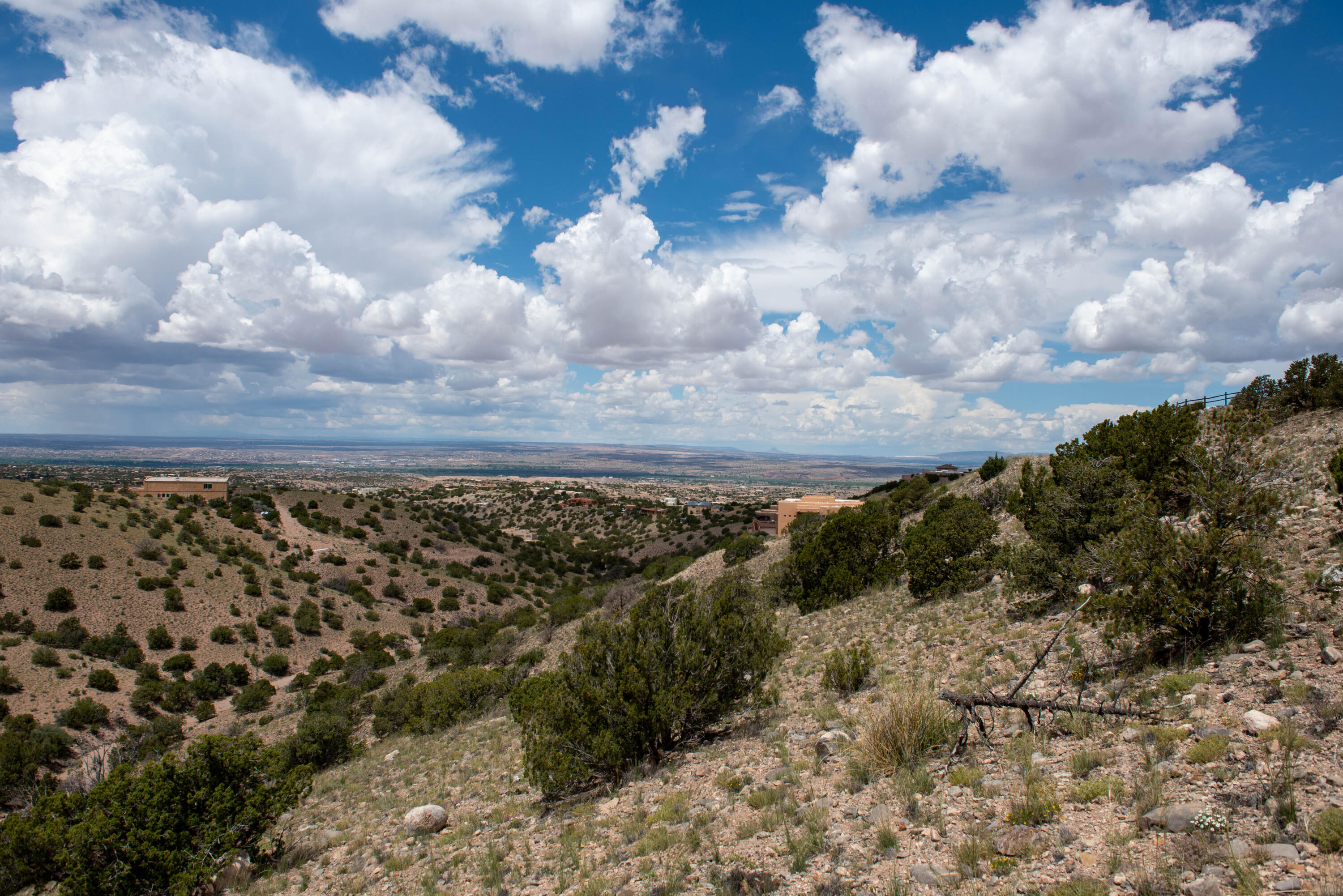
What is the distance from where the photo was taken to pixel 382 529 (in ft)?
210

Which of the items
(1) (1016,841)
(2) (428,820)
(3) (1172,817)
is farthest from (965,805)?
(2) (428,820)

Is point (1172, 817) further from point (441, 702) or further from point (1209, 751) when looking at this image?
point (441, 702)

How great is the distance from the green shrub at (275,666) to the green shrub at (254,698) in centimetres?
392

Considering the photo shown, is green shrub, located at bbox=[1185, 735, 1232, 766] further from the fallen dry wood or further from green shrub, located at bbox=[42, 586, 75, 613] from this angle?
green shrub, located at bbox=[42, 586, 75, 613]

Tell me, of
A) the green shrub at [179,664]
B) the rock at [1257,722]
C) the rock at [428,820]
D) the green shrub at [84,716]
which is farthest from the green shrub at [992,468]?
the green shrub at [84,716]

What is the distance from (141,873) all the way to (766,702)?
1012cm

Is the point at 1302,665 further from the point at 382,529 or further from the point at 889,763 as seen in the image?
the point at 382,529

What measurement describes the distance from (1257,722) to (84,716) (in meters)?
39.1

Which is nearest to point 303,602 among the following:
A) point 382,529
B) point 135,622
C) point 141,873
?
point 135,622

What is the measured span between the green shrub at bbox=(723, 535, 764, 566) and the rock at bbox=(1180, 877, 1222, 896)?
34475 mm

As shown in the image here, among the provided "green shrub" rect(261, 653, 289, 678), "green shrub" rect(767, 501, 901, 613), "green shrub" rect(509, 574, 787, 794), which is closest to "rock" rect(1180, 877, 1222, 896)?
"green shrub" rect(509, 574, 787, 794)

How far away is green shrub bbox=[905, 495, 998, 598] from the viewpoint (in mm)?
19219

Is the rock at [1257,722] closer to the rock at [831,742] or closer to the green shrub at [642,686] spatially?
the rock at [831,742]

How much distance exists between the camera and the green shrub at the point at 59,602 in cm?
3506
